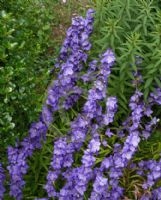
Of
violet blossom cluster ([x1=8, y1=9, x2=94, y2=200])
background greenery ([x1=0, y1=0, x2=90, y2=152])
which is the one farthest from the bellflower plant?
background greenery ([x1=0, y1=0, x2=90, y2=152])

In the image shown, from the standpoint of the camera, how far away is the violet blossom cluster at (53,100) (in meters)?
3.40

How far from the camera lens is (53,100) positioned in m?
3.73

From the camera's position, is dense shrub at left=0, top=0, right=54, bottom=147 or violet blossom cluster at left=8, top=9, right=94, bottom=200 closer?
dense shrub at left=0, top=0, right=54, bottom=147

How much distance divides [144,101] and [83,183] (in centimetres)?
132

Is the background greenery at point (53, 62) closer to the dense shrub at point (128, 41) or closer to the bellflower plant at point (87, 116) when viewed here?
the dense shrub at point (128, 41)

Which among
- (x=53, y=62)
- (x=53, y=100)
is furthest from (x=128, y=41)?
(x=53, y=62)

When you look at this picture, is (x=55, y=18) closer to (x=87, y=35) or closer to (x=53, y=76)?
(x=53, y=76)

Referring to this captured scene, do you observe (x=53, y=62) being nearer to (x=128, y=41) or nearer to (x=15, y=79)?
(x=128, y=41)

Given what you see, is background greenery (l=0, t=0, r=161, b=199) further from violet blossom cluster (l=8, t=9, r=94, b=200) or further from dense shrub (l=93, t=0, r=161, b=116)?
violet blossom cluster (l=8, t=9, r=94, b=200)

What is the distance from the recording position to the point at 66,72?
3.90m

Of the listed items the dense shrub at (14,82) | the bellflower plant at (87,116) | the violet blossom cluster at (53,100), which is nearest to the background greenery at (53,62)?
the dense shrub at (14,82)

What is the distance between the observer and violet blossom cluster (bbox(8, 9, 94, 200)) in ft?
A: 11.2

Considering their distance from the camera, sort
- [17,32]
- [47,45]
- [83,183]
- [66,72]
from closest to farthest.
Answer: [83,183]
[17,32]
[66,72]
[47,45]

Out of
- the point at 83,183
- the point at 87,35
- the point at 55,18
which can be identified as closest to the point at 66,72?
the point at 87,35
